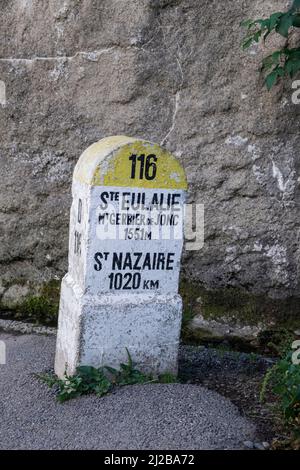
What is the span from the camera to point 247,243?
17.2ft

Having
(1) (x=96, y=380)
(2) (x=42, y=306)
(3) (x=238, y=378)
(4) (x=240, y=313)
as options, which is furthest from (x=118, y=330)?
(2) (x=42, y=306)

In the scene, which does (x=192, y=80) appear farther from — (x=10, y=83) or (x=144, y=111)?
(x=10, y=83)

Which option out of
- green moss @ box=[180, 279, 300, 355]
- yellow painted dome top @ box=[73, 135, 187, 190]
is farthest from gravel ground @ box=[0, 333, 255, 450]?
green moss @ box=[180, 279, 300, 355]

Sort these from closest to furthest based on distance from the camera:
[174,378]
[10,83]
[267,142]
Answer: [174,378]
[267,142]
[10,83]

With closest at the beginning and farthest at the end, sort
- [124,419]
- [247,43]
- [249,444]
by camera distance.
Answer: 1. [249,444]
2. [124,419]
3. [247,43]

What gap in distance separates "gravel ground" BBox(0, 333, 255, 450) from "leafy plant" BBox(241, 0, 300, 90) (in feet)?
6.92

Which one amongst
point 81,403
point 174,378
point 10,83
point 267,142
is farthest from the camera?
point 10,83

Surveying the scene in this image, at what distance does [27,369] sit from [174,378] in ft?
2.80

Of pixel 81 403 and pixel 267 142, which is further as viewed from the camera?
pixel 267 142

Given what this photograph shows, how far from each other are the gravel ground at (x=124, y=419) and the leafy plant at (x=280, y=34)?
2.11 metres

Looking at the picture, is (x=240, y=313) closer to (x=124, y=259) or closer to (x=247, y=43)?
(x=124, y=259)

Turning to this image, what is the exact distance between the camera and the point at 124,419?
3.68 m

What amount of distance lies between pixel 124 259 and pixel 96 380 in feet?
2.14

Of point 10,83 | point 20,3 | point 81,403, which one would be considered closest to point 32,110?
point 10,83
